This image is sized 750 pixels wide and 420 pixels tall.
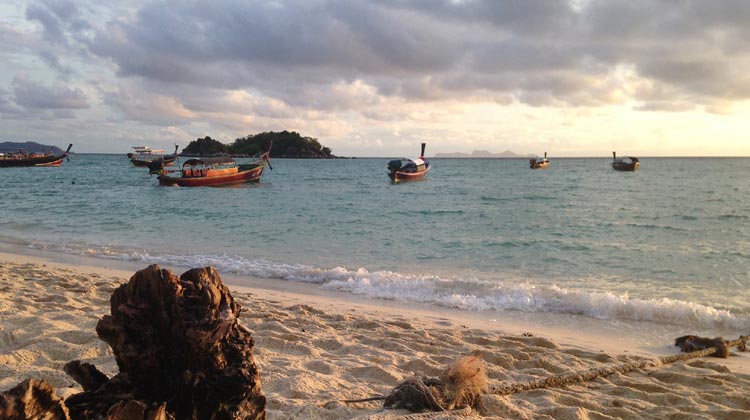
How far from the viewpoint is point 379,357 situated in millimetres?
4934

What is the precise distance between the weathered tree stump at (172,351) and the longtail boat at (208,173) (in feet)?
120

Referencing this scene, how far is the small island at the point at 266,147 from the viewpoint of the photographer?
132250 mm

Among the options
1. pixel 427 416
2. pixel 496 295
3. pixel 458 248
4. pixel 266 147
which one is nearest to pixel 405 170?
pixel 458 248

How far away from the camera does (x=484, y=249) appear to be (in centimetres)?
1352

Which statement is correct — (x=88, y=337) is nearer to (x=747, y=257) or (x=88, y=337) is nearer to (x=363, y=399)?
(x=363, y=399)

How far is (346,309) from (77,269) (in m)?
5.81

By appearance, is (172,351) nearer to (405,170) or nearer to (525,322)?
(525,322)

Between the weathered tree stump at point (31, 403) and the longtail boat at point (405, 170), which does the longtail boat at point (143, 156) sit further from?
the weathered tree stump at point (31, 403)

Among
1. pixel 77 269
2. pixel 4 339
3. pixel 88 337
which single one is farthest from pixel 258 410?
pixel 77 269

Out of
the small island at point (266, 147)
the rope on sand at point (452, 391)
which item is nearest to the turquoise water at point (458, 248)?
the rope on sand at point (452, 391)

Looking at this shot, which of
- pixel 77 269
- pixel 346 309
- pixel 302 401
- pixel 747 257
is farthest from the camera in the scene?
pixel 747 257

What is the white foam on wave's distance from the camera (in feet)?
24.0

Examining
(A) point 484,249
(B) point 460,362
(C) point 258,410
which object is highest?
(C) point 258,410

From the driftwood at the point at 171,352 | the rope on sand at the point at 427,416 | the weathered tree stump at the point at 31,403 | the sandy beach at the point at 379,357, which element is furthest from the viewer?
the sandy beach at the point at 379,357
